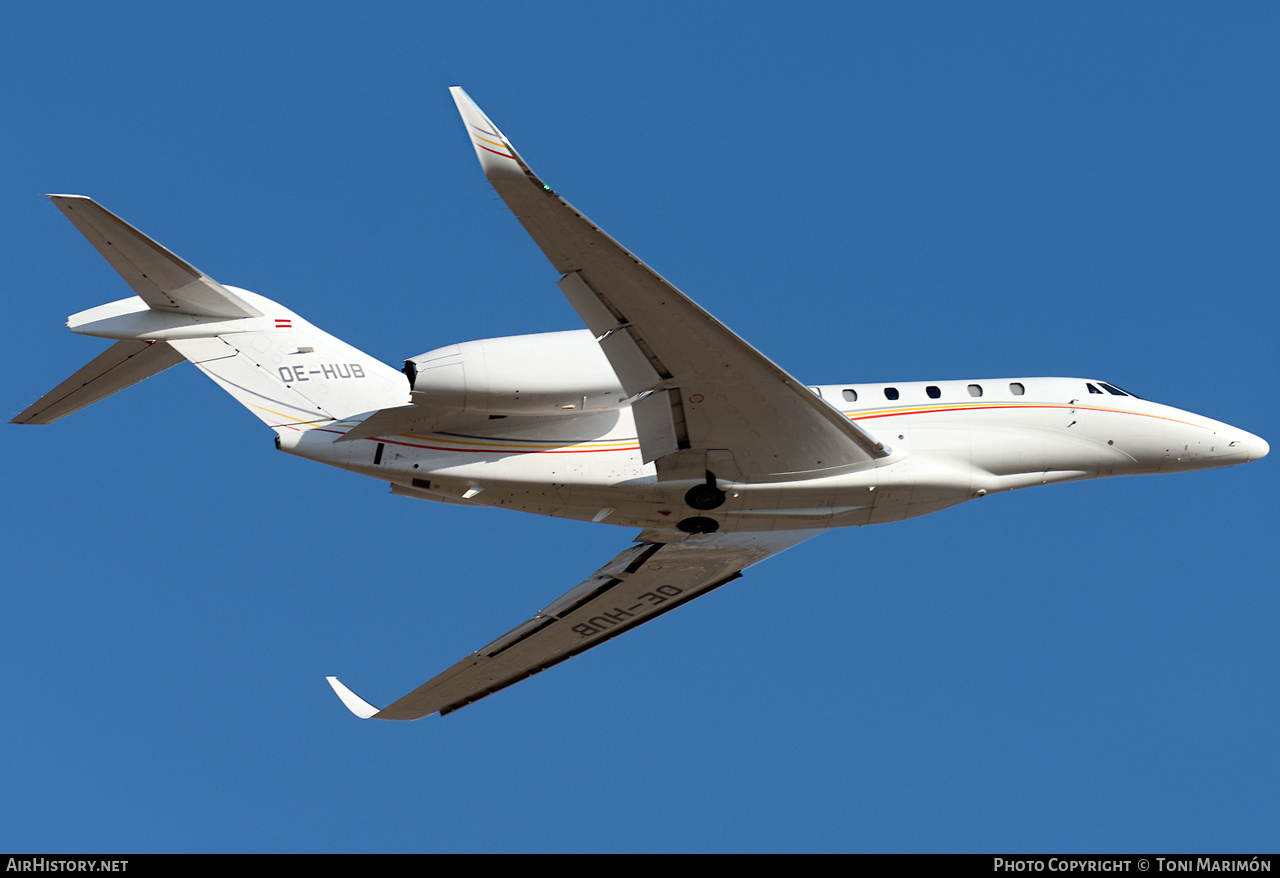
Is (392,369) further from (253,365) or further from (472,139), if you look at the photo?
(472,139)

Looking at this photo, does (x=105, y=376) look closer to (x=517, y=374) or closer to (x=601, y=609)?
(x=517, y=374)

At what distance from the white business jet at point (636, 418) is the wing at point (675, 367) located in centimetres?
3

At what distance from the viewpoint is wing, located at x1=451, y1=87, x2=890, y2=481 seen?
12477mm

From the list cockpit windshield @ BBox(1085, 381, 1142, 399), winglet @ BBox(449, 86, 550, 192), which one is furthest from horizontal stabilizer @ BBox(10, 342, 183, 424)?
cockpit windshield @ BBox(1085, 381, 1142, 399)

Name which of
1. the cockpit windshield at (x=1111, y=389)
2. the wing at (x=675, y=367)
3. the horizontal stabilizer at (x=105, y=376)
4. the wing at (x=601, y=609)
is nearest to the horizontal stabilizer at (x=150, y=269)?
the horizontal stabilizer at (x=105, y=376)

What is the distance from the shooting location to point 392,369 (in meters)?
18.3

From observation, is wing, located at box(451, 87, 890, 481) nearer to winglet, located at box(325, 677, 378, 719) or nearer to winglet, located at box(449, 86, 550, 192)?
winglet, located at box(449, 86, 550, 192)

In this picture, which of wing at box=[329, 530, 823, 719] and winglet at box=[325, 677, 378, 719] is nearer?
wing at box=[329, 530, 823, 719]

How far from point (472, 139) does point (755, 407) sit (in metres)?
5.23

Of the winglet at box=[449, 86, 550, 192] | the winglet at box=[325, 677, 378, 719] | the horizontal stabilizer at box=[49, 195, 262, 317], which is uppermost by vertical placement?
the horizontal stabilizer at box=[49, 195, 262, 317]

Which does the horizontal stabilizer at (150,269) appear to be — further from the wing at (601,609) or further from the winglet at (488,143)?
the wing at (601,609)

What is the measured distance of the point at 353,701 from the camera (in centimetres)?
2081

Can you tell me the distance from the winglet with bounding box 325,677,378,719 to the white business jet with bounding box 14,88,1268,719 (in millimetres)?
4630
